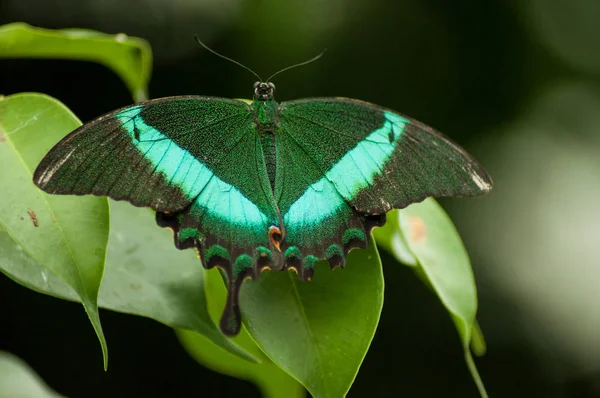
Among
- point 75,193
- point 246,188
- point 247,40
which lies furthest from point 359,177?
point 247,40

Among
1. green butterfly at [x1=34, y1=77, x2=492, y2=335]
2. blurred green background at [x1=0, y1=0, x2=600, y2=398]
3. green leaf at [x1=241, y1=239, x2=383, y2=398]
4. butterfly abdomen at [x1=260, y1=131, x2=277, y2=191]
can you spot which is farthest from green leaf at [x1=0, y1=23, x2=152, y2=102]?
blurred green background at [x1=0, y1=0, x2=600, y2=398]

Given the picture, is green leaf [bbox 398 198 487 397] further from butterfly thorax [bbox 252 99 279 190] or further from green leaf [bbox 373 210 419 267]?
butterfly thorax [bbox 252 99 279 190]

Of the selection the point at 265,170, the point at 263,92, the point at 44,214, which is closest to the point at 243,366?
the point at 265,170

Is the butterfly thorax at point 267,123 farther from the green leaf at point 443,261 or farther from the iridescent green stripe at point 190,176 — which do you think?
the green leaf at point 443,261

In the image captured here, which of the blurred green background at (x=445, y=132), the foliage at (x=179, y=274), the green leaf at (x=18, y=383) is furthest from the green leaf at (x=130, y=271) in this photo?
the blurred green background at (x=445, y=132)

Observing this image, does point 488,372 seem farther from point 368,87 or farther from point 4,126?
point 4,126

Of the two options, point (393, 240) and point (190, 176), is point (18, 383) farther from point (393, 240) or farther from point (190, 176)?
point (393, 240)
